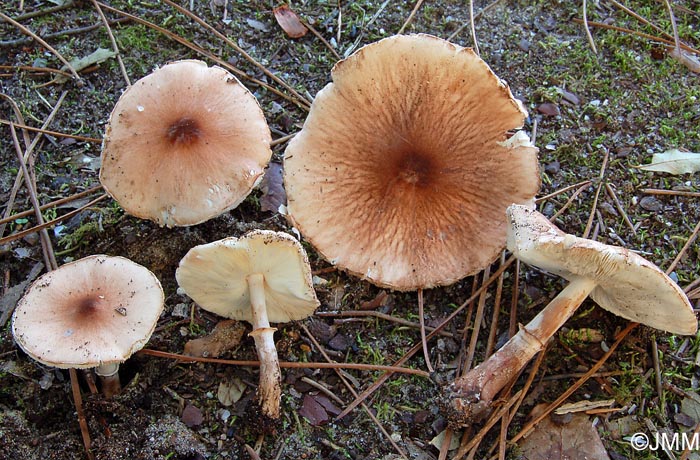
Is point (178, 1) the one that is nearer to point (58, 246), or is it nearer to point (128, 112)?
point (128, 112)

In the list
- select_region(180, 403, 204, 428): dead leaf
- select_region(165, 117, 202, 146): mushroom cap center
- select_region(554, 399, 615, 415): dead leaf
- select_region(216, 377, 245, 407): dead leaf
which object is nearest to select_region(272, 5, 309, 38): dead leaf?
select_region(165, 117, 202, 146): mushroom cap center

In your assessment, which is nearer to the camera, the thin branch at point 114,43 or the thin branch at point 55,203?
the thin branch at point 55,203

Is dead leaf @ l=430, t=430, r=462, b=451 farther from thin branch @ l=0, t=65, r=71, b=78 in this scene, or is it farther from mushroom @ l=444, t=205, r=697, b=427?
thin branch @ l=0, t=65, r=71, b=78

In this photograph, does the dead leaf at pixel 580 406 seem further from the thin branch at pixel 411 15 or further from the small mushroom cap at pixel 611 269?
the thin branch at pixel 411 15

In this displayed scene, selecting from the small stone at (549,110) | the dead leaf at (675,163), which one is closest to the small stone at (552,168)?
the small stone at (549,110)

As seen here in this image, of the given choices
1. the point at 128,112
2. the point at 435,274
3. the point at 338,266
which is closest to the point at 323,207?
the point at 338,266
